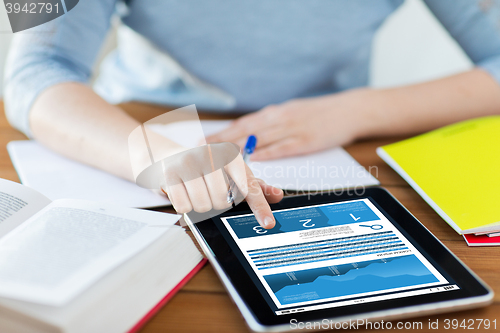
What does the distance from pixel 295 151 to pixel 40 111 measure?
1.32 feet

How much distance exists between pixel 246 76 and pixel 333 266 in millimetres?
563

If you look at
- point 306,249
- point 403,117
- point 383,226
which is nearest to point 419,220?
point 383,226

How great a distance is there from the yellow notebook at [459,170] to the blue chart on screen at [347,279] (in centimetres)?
11

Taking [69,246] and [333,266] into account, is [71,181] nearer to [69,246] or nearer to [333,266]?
[69,246]

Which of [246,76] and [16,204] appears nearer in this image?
[16,204]

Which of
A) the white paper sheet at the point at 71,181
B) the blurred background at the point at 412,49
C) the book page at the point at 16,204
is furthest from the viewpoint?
the blurred background at the point at 412,49

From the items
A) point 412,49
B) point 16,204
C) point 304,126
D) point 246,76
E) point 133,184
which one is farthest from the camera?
point 412,49

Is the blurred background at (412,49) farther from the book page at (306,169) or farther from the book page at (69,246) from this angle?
the book page at (69,246)

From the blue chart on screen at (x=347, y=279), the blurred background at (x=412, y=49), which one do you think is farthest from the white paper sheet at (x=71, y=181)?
the blurred background at (x=412, y=49)

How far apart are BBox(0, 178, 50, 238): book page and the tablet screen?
0.20m

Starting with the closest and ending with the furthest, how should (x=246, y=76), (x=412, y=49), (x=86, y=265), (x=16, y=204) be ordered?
1. (x=86, y=265)
2. (x=16, y=204)
3. (x=246, y=76)
4. (x=412, y=49)

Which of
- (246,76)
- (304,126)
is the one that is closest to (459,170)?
(304,126)

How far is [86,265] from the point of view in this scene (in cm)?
32

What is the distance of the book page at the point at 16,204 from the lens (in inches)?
15.9
